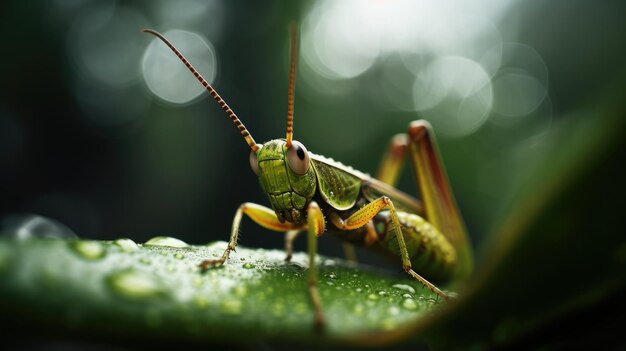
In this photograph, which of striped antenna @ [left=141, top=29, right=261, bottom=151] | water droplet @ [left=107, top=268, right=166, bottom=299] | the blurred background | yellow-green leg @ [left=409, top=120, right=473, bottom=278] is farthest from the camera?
the blurred background

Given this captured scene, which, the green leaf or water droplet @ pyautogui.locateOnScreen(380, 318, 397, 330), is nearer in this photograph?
the green leaf

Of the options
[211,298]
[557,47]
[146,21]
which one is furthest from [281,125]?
[211,298]

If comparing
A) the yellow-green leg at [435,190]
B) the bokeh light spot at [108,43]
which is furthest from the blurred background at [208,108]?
the yellow-green leg at [435,190]

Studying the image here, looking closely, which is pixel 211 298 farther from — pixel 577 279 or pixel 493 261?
pixel 577 279

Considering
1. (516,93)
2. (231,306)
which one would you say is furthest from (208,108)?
(231,306)

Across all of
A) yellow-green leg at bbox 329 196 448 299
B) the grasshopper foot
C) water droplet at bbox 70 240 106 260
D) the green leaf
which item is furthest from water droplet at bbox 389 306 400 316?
yellow-green leg at bbox 329 196 448 299

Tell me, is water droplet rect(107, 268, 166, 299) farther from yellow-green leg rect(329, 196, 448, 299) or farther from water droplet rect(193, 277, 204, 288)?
yellow-green leg rect(329, 196, 448, 299)
